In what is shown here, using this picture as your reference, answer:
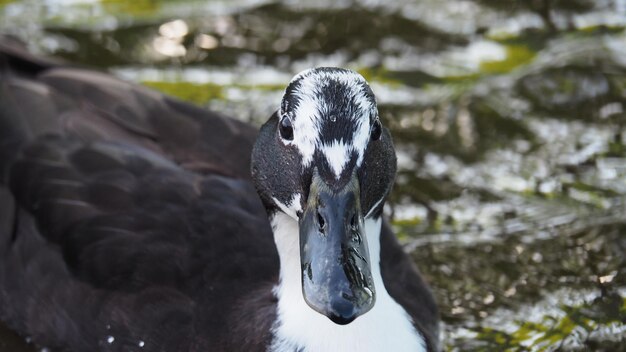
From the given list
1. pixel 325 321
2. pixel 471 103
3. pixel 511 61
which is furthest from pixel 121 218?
pixel 511 61

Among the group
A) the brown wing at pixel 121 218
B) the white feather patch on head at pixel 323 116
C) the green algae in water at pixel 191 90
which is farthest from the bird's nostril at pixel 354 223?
the green algae in water at pixel 191 90

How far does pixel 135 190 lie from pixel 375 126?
6.13 ft

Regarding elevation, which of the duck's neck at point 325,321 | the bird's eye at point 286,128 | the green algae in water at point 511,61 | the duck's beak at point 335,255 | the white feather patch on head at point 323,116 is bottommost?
the green algae in water at point 511,61

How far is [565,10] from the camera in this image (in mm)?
10641

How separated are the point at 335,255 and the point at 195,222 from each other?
1.70 m

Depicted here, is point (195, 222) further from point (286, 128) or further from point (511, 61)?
point (511, 61)

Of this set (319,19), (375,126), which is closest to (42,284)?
(375,126)

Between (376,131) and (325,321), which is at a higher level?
(376,131)

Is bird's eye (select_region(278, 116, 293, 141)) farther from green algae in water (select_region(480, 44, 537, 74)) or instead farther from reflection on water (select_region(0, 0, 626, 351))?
green algae in water (select_region(480, 44, 537, 74))

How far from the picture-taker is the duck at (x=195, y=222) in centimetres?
552

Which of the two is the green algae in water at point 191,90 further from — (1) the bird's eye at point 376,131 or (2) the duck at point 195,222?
(1) the bird's eye at point 376,131

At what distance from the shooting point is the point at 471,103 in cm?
956

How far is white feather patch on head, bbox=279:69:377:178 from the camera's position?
18.0 ft

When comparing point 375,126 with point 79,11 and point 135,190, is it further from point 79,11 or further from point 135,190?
point 79,11
